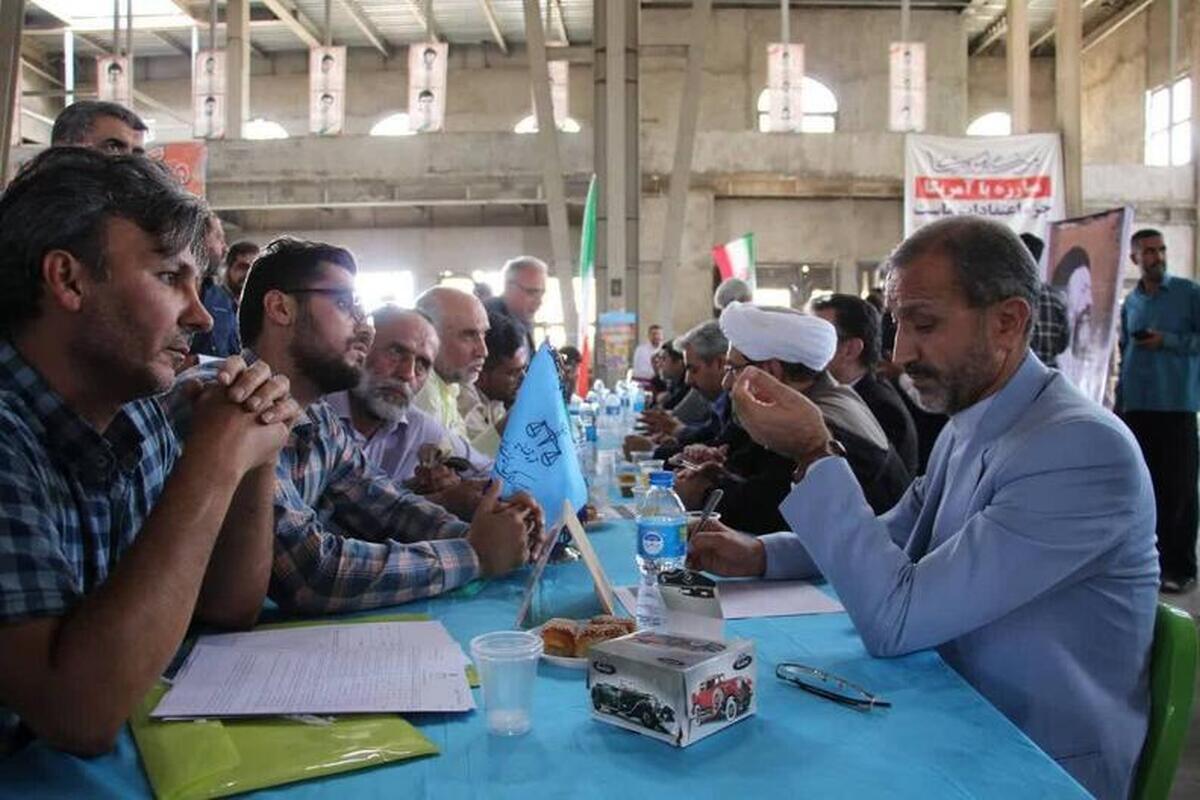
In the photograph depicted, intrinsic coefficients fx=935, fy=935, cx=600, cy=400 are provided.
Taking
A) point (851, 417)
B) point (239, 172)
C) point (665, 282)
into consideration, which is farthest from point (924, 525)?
point (239, 172)

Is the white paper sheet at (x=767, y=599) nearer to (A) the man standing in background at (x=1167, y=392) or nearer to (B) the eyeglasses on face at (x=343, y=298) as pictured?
(B) the eyeglasses on face at (x=343, y=298)

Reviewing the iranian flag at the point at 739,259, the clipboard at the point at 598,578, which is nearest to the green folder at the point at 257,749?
the clipboard at the point at 598,578

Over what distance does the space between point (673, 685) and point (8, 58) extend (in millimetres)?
5930

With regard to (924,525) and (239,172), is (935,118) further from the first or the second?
(924,525)

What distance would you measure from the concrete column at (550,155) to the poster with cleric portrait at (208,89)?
178 inches

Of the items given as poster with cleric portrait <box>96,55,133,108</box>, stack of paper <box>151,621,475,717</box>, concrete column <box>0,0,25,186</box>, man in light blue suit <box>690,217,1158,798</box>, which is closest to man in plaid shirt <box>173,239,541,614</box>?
stack of paper <box>151,621,475,717</box>

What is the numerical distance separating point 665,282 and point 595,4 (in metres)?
3.20

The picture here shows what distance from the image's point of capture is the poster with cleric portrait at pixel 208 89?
12.3 metres

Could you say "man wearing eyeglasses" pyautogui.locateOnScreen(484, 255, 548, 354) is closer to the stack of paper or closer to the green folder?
the stack of paper

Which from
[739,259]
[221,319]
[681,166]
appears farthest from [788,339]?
[739,259]

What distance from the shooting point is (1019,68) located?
12242 mm

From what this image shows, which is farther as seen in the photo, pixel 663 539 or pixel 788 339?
pixel 788 339

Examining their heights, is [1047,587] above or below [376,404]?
below

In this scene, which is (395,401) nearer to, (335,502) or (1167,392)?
(335,502)
